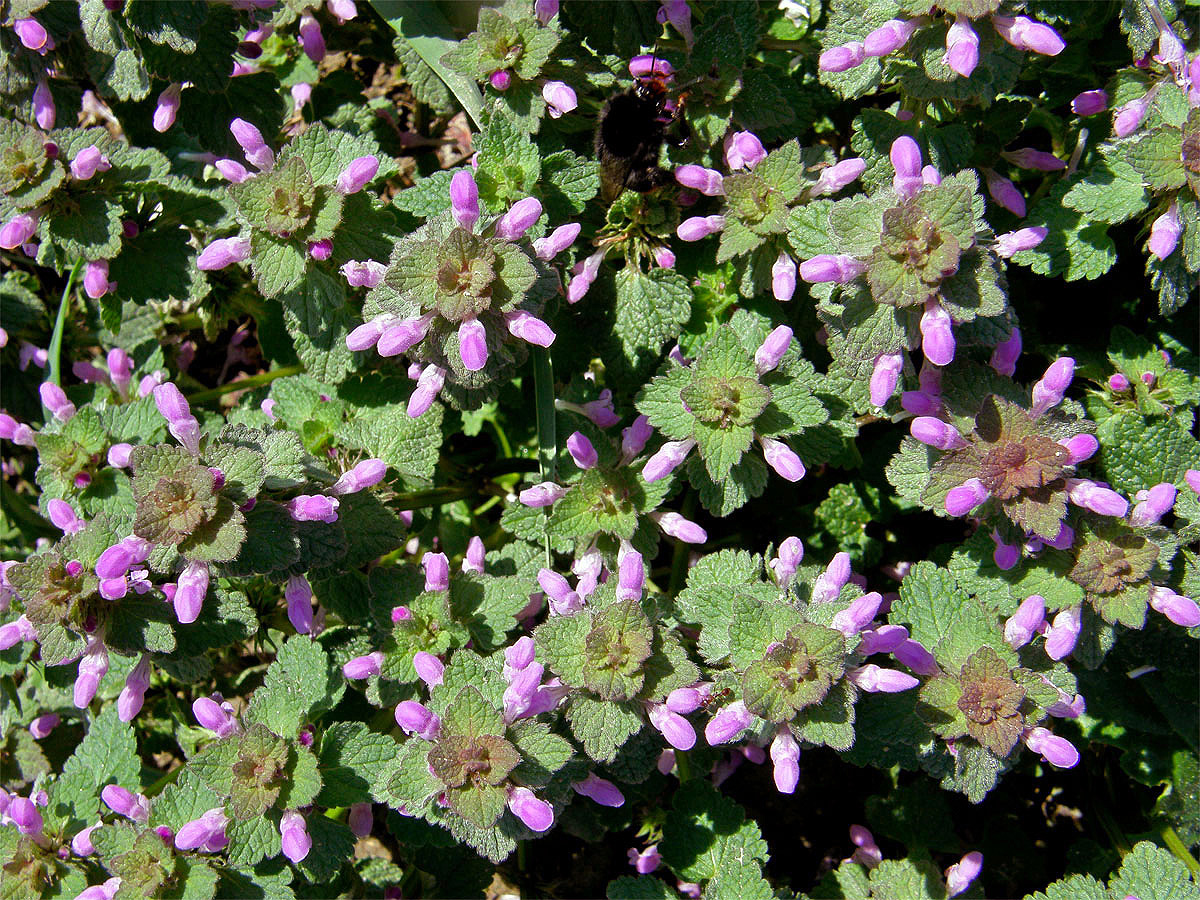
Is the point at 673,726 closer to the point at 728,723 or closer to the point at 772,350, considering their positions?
the point at 728,723

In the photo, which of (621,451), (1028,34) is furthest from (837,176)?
(621,451)

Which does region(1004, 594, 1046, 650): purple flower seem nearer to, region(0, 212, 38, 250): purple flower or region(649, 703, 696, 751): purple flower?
region(649, 703, 696, 751): purple flower

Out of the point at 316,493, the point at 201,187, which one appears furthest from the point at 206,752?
the point at 201,187

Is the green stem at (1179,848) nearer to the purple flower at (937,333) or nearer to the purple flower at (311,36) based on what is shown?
the purple flower at (937,333)

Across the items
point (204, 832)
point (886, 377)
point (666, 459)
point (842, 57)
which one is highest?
point (842, 57)

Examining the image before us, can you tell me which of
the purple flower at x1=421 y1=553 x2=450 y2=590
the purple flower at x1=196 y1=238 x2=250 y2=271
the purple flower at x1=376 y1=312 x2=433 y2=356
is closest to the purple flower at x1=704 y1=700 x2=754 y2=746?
A: the purple flower at x1=421 y1=553 x2=450 y2=590

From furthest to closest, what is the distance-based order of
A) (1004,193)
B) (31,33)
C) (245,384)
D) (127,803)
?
(245,384), (1004,193), (31,33), (127,803)

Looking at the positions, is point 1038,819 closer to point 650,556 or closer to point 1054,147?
point 650,556
